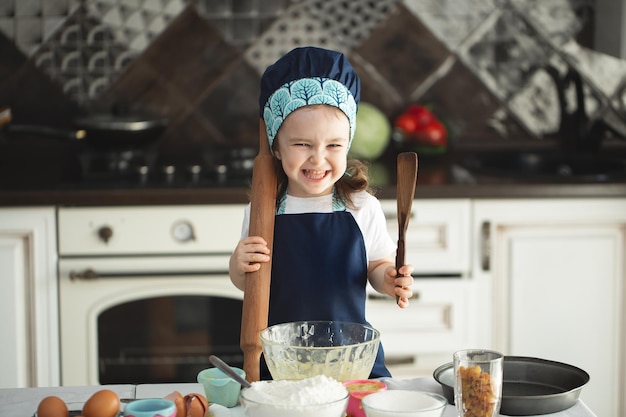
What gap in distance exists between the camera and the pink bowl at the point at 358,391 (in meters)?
1.35

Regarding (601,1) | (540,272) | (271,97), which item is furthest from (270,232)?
(601,1)

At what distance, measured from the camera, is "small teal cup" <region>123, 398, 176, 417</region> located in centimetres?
130

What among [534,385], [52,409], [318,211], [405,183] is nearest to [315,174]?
[318,211]

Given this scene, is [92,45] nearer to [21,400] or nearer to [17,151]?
[17,151]

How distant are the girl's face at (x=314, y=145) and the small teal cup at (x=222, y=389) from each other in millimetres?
383

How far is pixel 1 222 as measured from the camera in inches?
106

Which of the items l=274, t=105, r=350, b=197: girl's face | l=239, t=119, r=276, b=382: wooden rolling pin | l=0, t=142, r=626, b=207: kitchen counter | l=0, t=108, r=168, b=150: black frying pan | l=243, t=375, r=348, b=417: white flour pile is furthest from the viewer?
l=0, t=108, r=168, b=150: black frying pan

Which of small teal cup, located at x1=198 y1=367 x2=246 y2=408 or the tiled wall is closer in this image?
small teal cup, located at x1=198 y1=367 x2=246 y2=408

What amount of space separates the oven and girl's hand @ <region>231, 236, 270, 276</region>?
1119 millimetres

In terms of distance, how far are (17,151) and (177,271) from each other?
2.99 ft

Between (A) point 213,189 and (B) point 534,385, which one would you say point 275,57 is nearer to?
(A) point 213,189

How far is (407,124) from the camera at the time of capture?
3.23m

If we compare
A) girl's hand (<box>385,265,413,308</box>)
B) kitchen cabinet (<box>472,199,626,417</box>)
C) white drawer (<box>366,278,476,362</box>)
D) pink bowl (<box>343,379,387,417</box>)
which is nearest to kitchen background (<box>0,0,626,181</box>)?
kitchen cabinet (<box>472,199,626,417</box>)

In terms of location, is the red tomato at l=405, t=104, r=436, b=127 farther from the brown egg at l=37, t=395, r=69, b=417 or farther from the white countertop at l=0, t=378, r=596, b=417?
the brown egg at l=37, t=395, r=69, b=417
